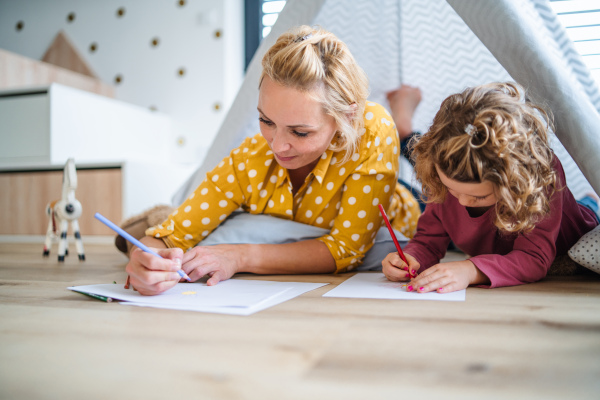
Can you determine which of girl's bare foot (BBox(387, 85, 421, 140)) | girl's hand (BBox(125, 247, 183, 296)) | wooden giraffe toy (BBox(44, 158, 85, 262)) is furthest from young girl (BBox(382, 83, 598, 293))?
wooden giraffe toy (BBox(44, 158, 85, 262))

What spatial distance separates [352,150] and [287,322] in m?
0.50

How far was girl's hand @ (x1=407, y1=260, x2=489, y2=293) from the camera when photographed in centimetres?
87

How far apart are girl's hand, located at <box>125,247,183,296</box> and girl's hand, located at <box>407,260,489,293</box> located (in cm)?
41

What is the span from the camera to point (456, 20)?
63.4 inches

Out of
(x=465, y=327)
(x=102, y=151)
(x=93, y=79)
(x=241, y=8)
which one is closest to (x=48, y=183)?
(x=102, y=151)

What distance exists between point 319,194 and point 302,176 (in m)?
0.07

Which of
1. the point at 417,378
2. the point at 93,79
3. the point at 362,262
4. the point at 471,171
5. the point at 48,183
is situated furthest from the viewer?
the point at 93,79

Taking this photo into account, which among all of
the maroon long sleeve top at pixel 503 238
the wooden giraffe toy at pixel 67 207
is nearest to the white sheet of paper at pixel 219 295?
the maroon long sleeve top at pixel 503 238

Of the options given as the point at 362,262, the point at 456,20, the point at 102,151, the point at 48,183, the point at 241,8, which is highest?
the point at 241,8

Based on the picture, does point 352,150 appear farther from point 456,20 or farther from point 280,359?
point 456,20

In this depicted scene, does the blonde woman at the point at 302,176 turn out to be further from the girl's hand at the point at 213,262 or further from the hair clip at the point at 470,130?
the hair clip at the point at 470,130

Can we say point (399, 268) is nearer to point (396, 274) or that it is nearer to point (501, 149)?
point (396, 274)

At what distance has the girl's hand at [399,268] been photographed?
0.96 m

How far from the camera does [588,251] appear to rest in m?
1.02
